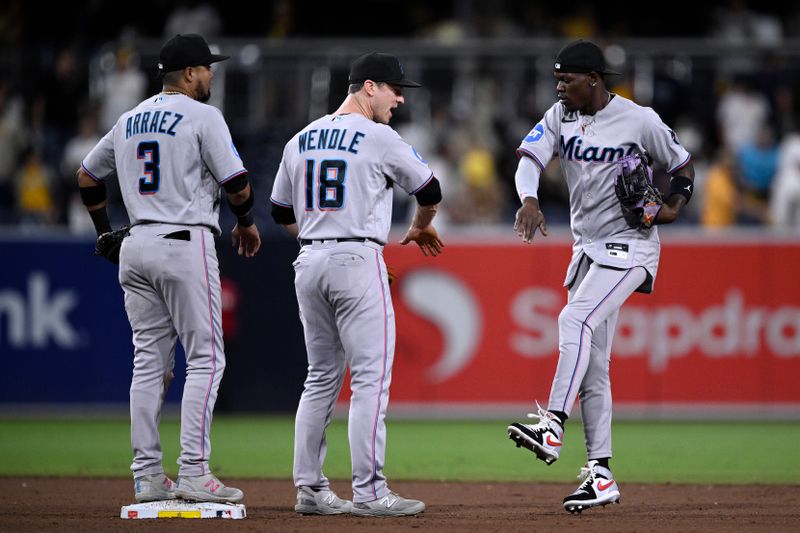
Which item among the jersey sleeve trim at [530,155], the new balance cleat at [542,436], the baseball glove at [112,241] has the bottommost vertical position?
the new balance cleat at [542,436]

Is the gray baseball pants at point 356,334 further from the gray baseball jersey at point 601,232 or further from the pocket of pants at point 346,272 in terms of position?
the gray baseball jersey at point 601,232

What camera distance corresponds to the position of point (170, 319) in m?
7.00

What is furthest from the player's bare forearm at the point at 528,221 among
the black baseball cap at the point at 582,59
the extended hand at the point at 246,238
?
the extended hand at the point at 246,238

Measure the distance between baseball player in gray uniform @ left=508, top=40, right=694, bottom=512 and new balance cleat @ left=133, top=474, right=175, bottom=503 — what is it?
215cm

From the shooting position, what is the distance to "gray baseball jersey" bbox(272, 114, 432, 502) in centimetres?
666

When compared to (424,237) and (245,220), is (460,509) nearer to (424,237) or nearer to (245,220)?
(424,237)

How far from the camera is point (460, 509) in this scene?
A: 7191 millimetres

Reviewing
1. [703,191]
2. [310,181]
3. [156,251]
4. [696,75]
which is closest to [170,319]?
[156,251]

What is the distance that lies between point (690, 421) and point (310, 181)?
762cm

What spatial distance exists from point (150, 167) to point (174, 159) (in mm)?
139

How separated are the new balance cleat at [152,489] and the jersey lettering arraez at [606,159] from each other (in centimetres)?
259

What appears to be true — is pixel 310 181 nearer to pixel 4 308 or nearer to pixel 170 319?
pixel 170 319

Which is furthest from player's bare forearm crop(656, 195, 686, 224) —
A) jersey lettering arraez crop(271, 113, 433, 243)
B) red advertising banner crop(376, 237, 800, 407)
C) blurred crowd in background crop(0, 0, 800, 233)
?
blurred crowd in background crop(0, 0, 800, 233)

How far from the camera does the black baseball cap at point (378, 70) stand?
6812mm
